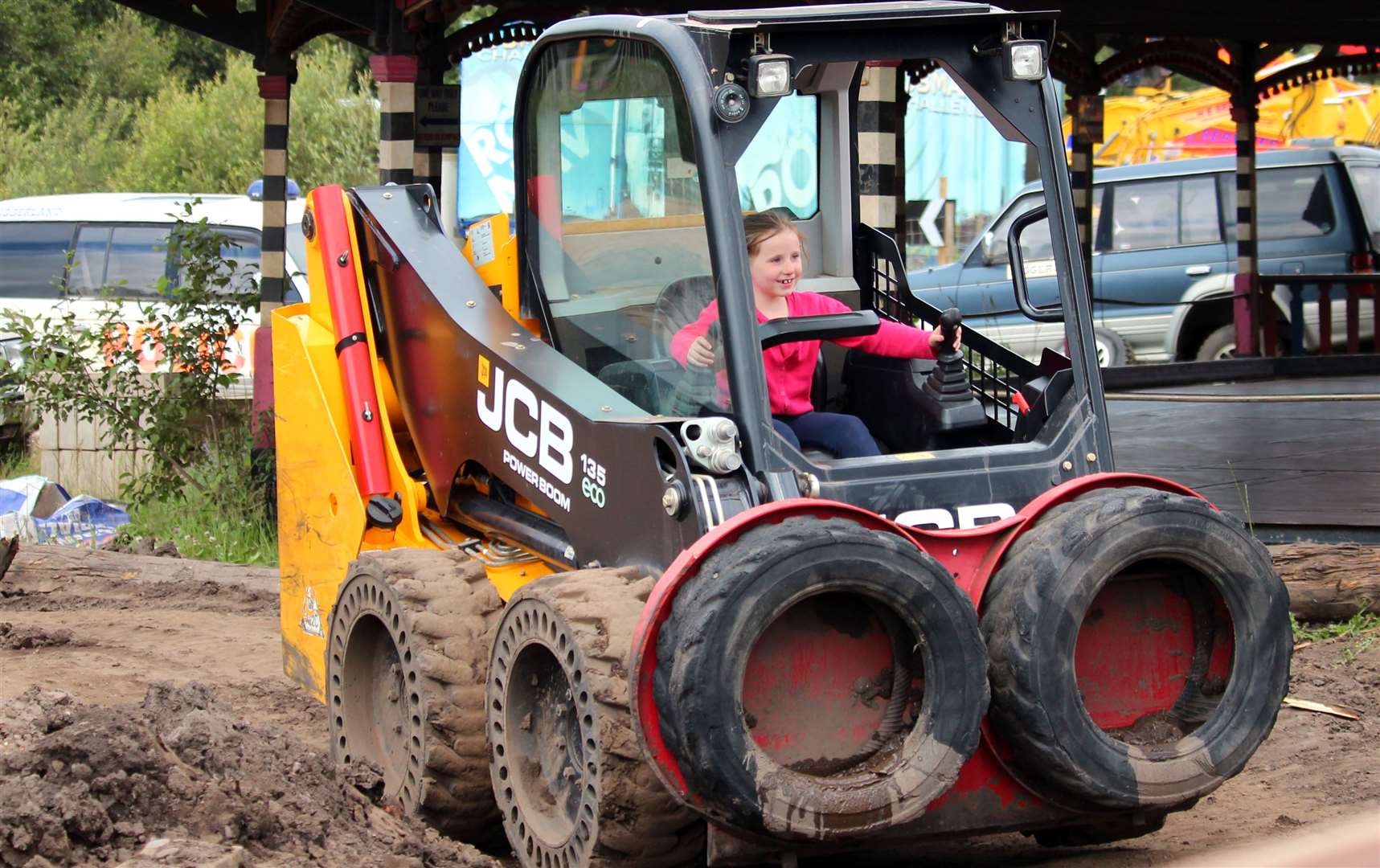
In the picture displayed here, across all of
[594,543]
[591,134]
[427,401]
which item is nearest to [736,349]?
[594,543]

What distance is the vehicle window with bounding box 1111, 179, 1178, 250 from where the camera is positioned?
18.6m

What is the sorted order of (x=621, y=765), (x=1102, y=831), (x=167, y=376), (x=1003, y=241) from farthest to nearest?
(x=1003, y=241) → (x=167, y=376) → (x=1102, y=831) → (x=621, y=765)

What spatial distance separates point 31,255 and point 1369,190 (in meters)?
13.5

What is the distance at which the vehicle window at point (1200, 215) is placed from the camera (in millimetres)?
18438

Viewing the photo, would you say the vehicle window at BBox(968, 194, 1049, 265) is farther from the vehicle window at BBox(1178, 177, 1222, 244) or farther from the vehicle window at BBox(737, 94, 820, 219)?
the vehicle window at BBox(737, 94, 820, 219)

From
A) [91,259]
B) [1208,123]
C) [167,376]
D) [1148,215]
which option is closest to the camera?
[167,376]

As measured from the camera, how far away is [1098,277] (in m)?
18.4

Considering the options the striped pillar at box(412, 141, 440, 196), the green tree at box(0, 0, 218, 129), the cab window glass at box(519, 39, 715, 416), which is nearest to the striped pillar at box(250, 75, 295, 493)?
the striped pillar at box(412, 141, 440, 196)

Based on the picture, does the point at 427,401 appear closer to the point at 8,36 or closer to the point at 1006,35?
the point at 1006,35

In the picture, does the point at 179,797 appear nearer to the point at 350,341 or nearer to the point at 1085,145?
the point at 350,341

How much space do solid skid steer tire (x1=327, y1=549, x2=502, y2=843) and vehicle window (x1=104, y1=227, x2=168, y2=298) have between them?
11.7m

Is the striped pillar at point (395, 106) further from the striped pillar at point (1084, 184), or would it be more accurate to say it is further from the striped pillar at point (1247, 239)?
the striped pillar at point (1247, 239)

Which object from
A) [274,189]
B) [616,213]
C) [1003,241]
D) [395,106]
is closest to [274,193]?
[274,189]

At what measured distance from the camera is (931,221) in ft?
87.2
